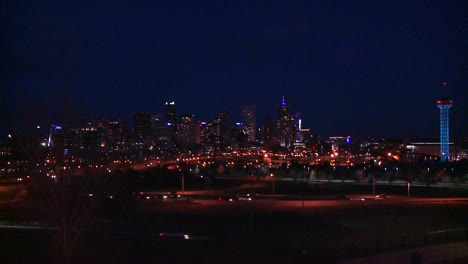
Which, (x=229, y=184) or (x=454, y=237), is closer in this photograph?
(x=454, y=237)

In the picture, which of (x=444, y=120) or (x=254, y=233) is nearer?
(x=254, y=233)

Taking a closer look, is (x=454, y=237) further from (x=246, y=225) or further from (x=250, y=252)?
(x=246, y=225)

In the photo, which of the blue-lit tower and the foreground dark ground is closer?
the foreground dark ground

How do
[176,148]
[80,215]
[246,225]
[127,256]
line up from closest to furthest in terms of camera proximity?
[80,215]
[127,256]
[246,225]
[176,148]

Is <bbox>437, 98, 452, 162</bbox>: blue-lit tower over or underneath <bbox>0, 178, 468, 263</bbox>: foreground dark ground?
over

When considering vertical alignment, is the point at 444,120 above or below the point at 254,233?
above

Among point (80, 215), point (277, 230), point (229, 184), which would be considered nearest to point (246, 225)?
point (277, 230)

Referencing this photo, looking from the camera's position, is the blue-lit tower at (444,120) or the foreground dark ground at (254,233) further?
the blue-lit tower at (444,120)

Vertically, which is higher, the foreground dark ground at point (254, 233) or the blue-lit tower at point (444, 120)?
the blue-lit tower at point (444, 120)
